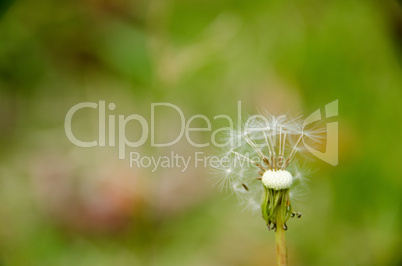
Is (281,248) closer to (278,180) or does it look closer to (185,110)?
(278,180)

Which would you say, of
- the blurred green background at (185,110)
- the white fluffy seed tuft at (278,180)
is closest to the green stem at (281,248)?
the white fluffy seed tuft at (278,180)

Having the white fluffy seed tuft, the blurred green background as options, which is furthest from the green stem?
the blurred green background

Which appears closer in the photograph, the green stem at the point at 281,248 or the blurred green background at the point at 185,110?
the green stem at the point at 281,248

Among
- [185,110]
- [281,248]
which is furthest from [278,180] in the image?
[185,110]

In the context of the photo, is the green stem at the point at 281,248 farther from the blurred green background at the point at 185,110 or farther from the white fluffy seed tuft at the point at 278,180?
the blurred green background at the point at 185,110

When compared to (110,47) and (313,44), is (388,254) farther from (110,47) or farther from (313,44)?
(110,47)

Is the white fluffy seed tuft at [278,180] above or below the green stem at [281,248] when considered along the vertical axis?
above
